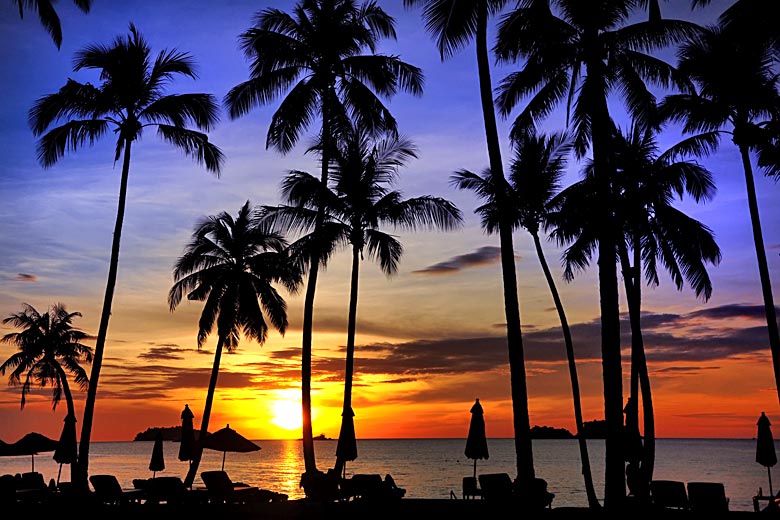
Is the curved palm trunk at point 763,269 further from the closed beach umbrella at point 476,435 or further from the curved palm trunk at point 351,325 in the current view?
the curved palm trunk at point 351,325

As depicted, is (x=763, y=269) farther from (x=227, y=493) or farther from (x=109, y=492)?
(x=109, y=492)

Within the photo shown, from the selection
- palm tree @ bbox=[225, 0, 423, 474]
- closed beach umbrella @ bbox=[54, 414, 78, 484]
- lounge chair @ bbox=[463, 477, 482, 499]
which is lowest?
lounge chair @ bbox=[463, 477, 482, 499]

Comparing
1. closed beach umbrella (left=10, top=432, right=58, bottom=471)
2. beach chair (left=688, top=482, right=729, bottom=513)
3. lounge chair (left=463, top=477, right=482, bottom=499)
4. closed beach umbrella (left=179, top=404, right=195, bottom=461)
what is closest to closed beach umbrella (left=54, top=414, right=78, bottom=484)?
closed beach umbrella (left=10, top=432, right=58, bottom=471)

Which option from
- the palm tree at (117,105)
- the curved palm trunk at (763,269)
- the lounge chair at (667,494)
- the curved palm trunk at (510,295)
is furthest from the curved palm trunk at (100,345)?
the curved palm trunk at (763,269)

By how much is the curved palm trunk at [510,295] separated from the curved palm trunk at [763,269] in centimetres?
961

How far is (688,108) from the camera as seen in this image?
80.5 ft

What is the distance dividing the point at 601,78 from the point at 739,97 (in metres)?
8.10

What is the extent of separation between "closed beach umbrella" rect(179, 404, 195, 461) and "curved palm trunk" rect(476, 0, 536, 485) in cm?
1336

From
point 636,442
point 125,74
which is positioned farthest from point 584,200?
point 125,74

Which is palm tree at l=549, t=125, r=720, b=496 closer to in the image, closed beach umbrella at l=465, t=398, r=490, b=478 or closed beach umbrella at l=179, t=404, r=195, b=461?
closed beach umbrella at l=465, t=398, r=490, b=478

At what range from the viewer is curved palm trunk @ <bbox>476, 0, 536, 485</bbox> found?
16.8m

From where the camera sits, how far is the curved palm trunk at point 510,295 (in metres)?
16.8

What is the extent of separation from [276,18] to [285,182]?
5.32 metres

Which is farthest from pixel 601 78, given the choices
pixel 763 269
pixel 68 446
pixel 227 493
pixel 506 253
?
pixel 68 446
